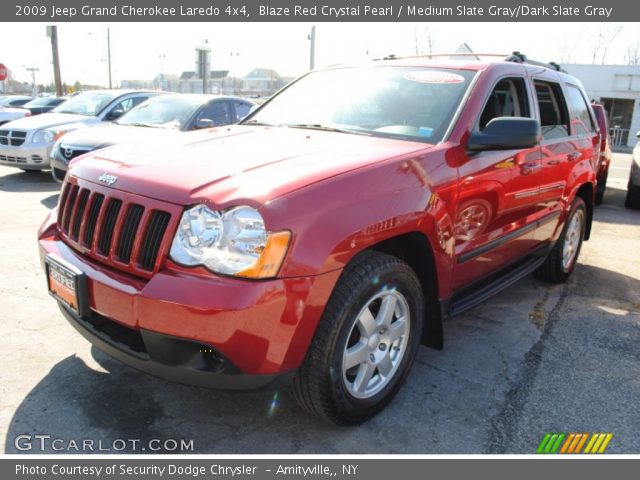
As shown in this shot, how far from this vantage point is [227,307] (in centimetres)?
199

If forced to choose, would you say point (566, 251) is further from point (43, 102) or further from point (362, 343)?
point (43, 102)

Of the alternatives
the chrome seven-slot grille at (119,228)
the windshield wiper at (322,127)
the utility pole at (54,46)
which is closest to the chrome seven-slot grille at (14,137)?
the windshield wiper at (322,127)

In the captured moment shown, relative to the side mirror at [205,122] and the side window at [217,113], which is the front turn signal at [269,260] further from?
the side window at [217,113]

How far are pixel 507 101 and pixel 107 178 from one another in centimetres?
270

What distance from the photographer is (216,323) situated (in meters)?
2.01

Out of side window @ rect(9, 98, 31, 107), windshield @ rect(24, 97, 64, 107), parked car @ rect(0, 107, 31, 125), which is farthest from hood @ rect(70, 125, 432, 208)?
side window @ rect(9, 98, 31, 107)

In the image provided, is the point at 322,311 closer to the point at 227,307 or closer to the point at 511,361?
the point at 227,307

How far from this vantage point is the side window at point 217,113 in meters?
8.23

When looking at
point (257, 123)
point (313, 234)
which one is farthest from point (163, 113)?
point (313, 234)

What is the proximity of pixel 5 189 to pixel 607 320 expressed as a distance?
28.0 feet

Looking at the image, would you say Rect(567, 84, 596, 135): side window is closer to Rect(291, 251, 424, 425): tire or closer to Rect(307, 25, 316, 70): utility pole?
Rect(291, 251, 424, 425): tire

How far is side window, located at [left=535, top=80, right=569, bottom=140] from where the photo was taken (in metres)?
4.06

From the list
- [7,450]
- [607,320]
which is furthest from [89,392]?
[607,320]

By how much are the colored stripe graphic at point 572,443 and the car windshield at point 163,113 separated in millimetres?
6734
